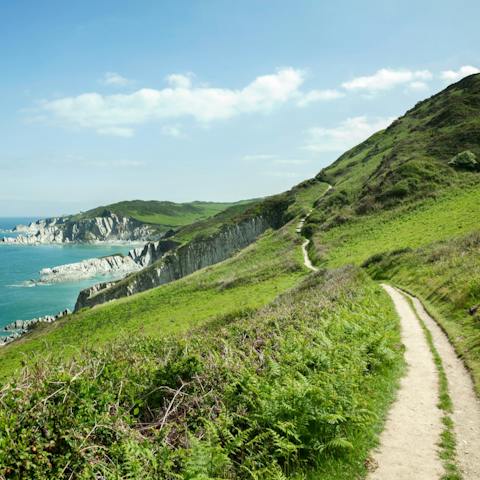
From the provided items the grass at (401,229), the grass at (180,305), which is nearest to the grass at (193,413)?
the grass at (180,305)

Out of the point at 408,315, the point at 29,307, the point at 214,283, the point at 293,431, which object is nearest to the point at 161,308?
the point at 214,283

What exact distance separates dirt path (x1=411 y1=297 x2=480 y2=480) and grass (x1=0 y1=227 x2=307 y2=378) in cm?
2400

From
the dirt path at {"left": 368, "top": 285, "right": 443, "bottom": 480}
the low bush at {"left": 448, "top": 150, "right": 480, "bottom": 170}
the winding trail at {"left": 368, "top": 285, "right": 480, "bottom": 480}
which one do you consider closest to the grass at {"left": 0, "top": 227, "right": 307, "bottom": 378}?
the winding trail at {"left": 368, "top": 285, "right": 480, "bottom": 480}

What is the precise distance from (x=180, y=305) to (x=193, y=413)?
154 ft

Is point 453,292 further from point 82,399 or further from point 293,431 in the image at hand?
point 82,399

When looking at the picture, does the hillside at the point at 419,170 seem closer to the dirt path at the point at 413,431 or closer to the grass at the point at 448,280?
the grass at the point at 448,280

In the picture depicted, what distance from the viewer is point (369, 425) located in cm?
1166

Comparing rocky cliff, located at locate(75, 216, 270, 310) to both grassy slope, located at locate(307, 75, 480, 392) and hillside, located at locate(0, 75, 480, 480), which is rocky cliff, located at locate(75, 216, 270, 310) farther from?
hillside, located at locate(0, 75, 480, 480)

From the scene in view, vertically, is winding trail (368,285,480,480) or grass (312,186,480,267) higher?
grass (312,186,480,267)

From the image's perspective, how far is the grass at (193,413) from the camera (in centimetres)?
759

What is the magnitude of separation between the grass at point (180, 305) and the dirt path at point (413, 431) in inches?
989

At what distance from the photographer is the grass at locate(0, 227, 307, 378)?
45.6 meters

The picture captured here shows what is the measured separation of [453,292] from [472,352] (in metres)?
10.1

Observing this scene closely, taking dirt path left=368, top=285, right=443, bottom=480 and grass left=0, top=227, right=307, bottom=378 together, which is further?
grass left=0, top=227, right=307, bottom=378
